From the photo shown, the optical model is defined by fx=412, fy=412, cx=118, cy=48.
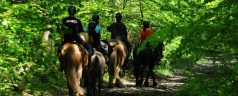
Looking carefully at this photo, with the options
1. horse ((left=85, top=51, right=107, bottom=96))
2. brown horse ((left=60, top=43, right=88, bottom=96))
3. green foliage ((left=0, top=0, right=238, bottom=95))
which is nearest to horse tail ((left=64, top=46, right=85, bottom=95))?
brown horse ((left=60, top=43, right=88, bottom=96))

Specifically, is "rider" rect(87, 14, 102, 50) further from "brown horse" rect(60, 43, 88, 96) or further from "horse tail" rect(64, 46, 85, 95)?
"horse tail" rect(64, 46, 85, 95)

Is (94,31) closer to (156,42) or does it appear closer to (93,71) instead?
(93,71)

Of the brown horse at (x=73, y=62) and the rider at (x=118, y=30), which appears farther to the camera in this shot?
the rider at (x=118, y=30)

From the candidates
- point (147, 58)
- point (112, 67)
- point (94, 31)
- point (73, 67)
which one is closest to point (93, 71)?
point (94, 31)

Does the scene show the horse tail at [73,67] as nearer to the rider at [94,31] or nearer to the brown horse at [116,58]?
the rider at [94,31]

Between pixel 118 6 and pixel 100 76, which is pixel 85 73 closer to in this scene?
pixel 100 76

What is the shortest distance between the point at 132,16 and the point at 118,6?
3.10 ft

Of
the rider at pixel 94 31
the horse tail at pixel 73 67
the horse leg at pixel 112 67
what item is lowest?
the horse leg at pixel 112 67

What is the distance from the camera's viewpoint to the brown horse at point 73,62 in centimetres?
1020

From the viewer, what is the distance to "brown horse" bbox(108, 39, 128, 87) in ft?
49.9

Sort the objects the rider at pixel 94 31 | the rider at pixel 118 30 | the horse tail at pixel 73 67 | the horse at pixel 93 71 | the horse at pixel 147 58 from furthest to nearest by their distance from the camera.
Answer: the horse at pixel 147 58, the rider at pixel 118 30, the rider at pixel 94 31, the horse at pixel 93 71, the horse tail at pixel 73 67

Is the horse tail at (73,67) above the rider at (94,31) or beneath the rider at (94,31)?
beneath

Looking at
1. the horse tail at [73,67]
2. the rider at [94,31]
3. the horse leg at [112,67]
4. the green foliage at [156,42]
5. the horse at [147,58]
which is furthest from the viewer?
the horse at [147,58]

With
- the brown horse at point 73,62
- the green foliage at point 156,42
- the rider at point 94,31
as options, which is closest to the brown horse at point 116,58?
the green foliage at point 156,42
